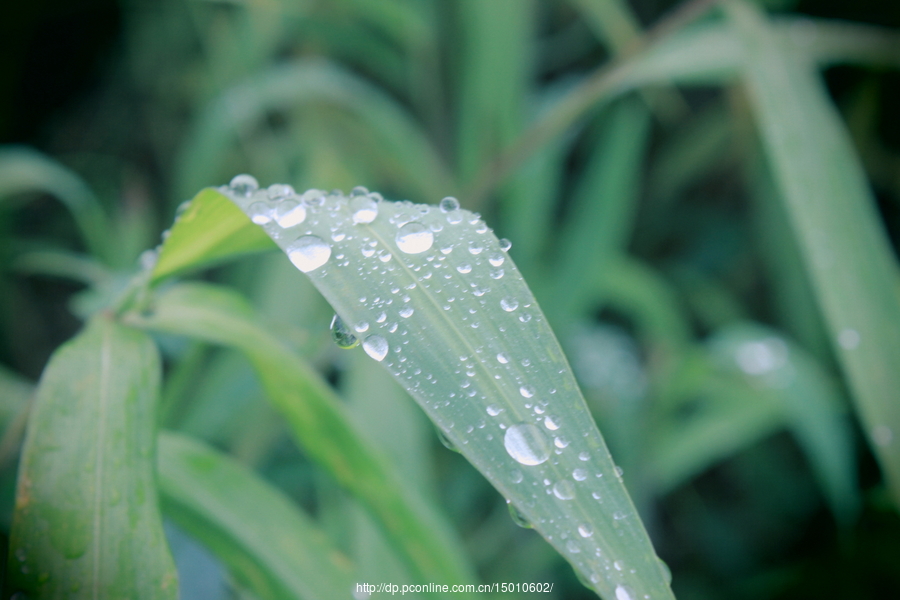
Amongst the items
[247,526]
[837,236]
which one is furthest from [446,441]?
[837,236]

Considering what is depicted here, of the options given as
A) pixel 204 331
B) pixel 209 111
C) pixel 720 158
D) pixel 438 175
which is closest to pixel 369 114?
pixel 438 175

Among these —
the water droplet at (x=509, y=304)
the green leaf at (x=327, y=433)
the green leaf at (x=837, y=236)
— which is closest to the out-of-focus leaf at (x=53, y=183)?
the green leaf at (x=327, y=433)

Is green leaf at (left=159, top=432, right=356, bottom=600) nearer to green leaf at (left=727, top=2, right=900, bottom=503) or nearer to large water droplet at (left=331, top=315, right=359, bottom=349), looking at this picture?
large water droplet at (left=331, top=315, right=359, bottom=349)

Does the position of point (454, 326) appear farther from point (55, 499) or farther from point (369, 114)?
point (369, 114)

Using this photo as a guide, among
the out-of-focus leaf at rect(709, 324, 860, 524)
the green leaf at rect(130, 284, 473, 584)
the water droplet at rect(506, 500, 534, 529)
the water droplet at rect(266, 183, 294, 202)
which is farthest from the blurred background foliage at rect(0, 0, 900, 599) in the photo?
the water droplet at rect(506, 500, 534, 529)

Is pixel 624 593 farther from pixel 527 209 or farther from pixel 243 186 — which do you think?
pixel 527 209

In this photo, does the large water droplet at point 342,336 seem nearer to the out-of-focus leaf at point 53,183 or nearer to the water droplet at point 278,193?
the water droplet at point 278,193
